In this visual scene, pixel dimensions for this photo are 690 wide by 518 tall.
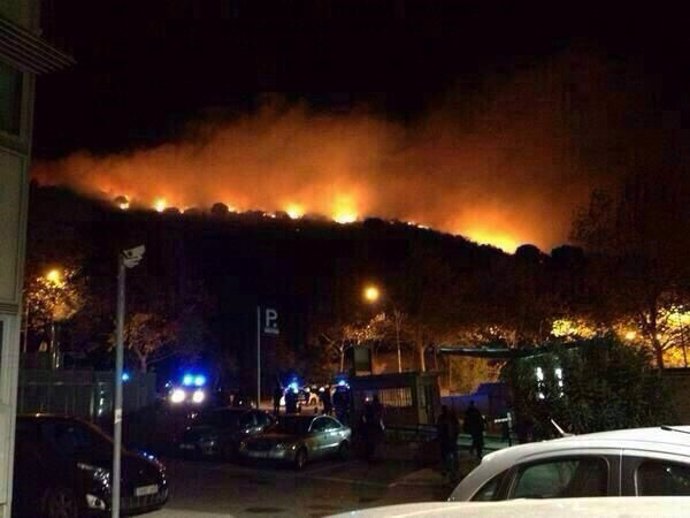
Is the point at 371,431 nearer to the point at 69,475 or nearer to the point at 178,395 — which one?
the point at 69,475

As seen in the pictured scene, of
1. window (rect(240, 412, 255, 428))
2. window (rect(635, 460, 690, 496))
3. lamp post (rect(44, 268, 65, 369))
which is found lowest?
window (rect(635, 460, 690, 496))

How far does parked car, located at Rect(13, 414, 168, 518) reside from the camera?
1085 centimetres

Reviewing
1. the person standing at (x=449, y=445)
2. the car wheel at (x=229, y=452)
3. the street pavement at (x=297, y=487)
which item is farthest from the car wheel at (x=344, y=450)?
the person standing at (x=449, y=445)

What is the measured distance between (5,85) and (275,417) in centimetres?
1459

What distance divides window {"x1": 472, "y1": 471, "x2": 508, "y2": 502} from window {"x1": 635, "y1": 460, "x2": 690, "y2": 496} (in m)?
0.91

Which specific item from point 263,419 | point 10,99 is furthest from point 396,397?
point 10,99

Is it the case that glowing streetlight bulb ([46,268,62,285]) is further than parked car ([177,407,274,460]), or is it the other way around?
glowing streetlight bulb ([46,268,62,285])

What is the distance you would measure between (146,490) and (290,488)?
5800mm

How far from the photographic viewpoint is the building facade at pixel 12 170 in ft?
30.3

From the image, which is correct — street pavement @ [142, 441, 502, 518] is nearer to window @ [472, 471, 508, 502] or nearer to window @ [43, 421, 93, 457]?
window @ [43, 421, 93, 457]

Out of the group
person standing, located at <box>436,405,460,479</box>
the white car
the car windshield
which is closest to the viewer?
the white car

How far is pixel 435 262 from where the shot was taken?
5125cm

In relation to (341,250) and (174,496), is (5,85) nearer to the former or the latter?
(174,496)

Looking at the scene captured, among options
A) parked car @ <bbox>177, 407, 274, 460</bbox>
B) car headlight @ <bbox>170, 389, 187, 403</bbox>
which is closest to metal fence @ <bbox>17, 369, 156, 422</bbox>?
parked car @ <bbox>177, 407, 274, 460</bbox>
